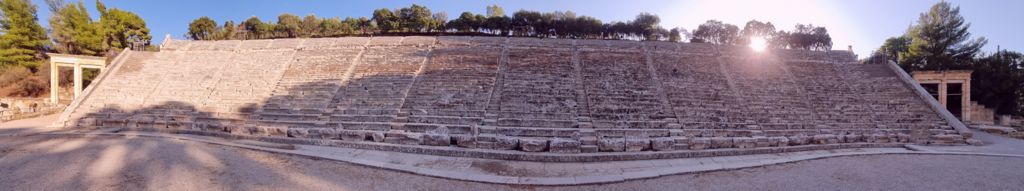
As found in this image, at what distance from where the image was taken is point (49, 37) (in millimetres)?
24359

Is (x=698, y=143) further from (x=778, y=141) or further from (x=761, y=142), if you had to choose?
(x=778, y=141)

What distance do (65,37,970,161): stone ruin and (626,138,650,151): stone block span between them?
0.03 metres

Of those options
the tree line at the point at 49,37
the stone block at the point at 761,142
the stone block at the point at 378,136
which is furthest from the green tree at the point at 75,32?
the stone block at the point at 761,142

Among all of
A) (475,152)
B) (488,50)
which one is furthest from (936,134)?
(488,50)

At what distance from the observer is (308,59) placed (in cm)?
1756

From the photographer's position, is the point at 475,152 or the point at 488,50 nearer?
the point at 475,152

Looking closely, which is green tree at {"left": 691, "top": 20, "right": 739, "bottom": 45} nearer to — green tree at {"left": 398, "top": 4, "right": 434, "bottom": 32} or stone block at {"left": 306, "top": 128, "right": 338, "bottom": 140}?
green tree at {"left": 398, "top": 4, "right": 434, "bottom": 32}

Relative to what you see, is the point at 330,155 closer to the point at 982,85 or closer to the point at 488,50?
the point at 488,50

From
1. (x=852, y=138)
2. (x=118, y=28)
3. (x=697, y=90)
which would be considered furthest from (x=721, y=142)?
(x=118, y=28)

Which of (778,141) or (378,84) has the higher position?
(378,84)

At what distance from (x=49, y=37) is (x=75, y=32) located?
1718mm

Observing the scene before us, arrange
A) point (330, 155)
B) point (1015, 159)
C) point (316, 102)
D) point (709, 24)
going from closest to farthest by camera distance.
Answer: point (330, 155)
point (1015, 159)
point (316, 102)
point (709, 24)

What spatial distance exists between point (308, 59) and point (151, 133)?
7.16 meters

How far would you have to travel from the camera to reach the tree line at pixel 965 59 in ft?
70.7
